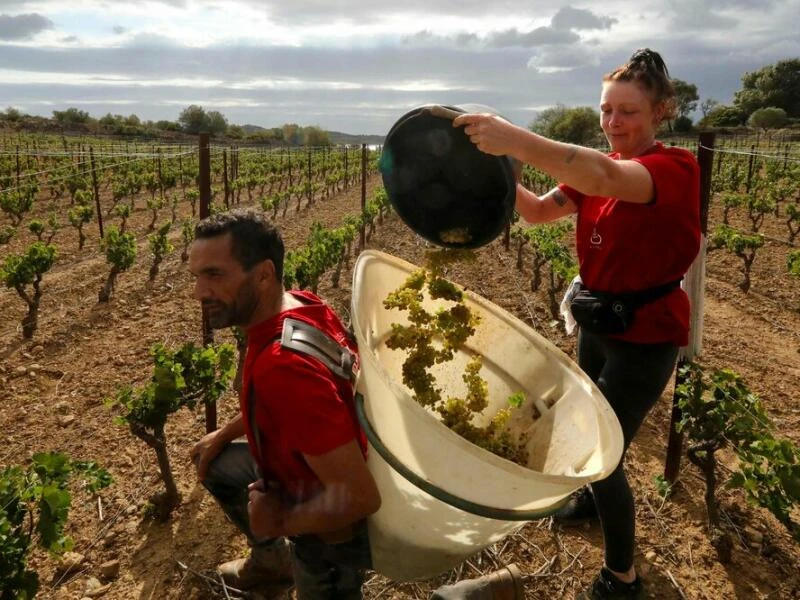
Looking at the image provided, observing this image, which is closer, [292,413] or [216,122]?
[292,413]

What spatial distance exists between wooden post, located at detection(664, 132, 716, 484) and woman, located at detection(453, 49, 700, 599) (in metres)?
1.05

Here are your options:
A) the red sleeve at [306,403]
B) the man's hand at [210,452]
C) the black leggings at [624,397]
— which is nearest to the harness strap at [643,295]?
the black leggings at [624,397]

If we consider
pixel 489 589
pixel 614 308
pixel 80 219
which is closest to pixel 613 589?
pixel 489 589

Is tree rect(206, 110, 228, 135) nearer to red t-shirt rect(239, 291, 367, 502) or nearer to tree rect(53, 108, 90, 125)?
tree rect(53, 108, 90, 125)

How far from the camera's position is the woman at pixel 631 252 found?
219cm

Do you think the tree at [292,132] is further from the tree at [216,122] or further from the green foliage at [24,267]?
the green foliage at [24,267]

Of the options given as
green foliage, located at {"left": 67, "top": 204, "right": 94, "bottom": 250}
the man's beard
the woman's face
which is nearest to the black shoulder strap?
the man's beard

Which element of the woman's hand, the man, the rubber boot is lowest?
the rubber boot

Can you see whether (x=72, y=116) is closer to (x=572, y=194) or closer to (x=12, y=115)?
(x=12, y=115)

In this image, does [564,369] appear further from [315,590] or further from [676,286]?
[315,590]

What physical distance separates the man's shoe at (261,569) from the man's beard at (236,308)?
147 cm

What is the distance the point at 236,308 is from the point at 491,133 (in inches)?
45.5

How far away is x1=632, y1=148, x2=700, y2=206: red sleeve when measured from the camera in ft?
6.84

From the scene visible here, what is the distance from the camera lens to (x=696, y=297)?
364 cm
